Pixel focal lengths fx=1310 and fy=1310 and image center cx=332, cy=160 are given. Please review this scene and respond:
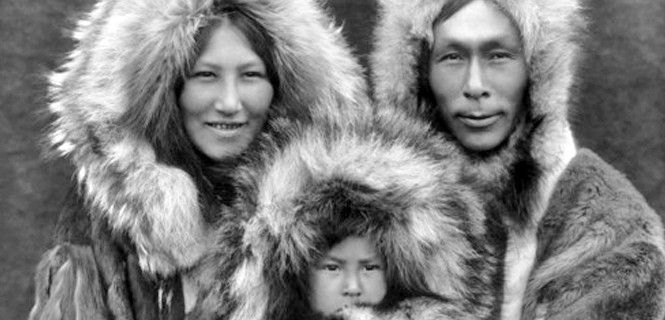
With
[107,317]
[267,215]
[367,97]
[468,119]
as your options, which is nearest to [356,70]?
[367,97]

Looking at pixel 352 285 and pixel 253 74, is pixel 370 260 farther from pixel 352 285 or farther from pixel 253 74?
pixel 253 74

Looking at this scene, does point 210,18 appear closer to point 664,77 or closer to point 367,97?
point 367,97

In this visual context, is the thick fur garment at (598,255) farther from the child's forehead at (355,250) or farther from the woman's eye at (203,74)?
the woman's eye at (203,74)

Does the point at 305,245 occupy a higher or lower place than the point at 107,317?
higher

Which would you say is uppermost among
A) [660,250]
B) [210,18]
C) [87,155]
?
[210,18]

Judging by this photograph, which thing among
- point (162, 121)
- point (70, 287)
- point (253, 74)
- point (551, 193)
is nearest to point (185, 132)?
point (162, 121)

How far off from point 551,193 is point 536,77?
22 centimetres

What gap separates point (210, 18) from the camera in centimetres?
241

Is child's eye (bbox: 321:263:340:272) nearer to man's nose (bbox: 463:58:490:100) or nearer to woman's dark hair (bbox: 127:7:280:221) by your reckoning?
woman's dark hair (bbox: 127:7:280:221)

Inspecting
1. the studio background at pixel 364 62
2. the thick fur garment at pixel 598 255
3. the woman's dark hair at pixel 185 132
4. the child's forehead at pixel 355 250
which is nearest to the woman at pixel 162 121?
the woman's dark hair at pixel 185 132

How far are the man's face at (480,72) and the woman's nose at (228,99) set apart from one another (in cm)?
38

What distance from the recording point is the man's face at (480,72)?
2402 mm

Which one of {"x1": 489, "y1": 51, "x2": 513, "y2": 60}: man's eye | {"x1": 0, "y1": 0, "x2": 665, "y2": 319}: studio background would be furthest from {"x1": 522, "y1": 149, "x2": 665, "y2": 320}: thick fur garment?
{"x1": 0, "y1": 0, "x2": 665, "y2": 319}: studio background

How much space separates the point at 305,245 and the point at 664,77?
4.64ft
